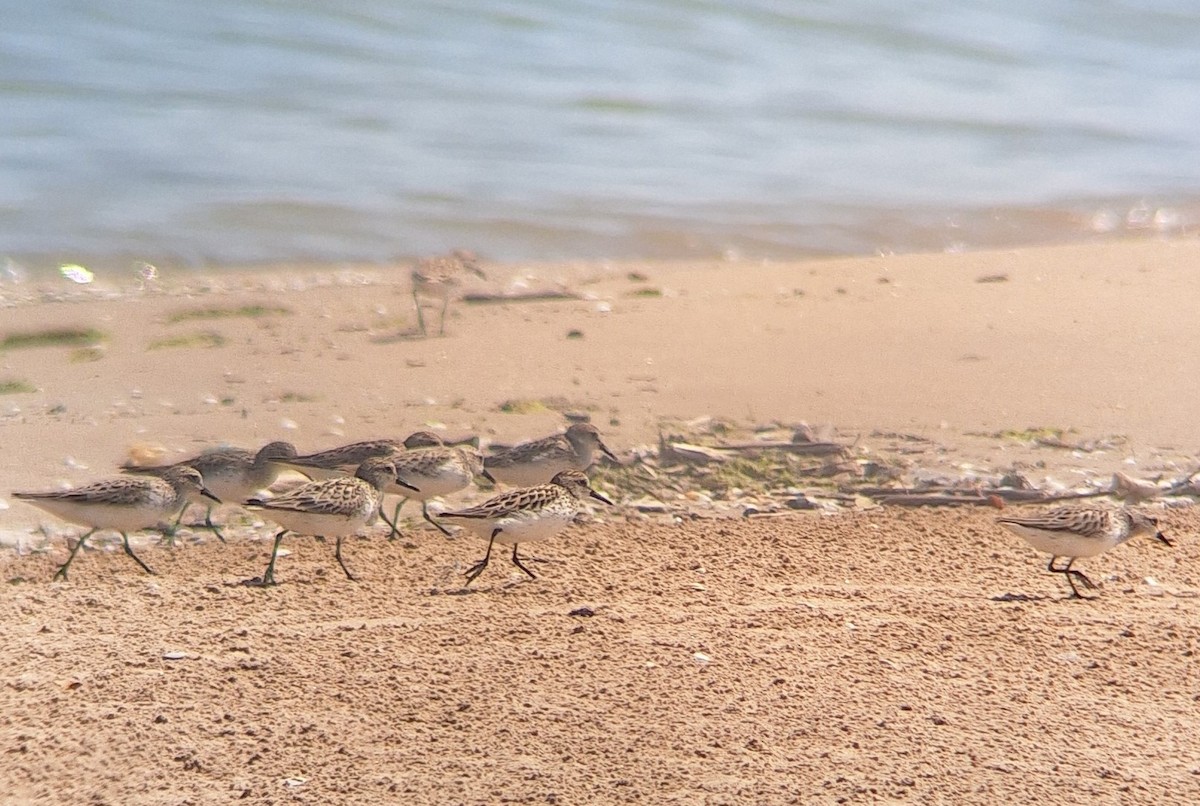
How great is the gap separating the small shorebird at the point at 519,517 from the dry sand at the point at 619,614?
0.56 feet

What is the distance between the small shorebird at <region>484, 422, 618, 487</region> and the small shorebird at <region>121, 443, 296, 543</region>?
1093 mm

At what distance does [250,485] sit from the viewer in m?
7.98

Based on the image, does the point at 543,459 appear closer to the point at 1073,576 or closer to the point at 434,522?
the point at 434,522

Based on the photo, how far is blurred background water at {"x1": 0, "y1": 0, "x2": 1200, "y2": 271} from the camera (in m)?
15.9

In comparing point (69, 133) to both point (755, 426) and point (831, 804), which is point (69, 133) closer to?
point (755, 426)

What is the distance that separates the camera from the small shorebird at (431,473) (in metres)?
7.87

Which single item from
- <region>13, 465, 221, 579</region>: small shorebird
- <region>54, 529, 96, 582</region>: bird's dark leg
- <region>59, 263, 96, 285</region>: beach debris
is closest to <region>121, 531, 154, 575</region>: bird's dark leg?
<region>13, 465, 221, 579</region>: small shorebird

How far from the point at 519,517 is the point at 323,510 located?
85 centimetres

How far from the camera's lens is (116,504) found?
279 inches

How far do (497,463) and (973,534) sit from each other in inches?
96.4

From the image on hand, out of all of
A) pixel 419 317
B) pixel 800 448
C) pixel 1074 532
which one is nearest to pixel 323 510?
pixel 800 448

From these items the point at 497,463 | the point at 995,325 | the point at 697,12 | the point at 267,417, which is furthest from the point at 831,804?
the point at 697,12

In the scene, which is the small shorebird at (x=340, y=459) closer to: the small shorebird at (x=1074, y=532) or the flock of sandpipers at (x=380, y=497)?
the flock of sandpipers at (x=380, y=497)

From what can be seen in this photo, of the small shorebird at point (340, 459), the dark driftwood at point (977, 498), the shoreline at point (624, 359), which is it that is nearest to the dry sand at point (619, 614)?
the shoreline at point (624, 359)
